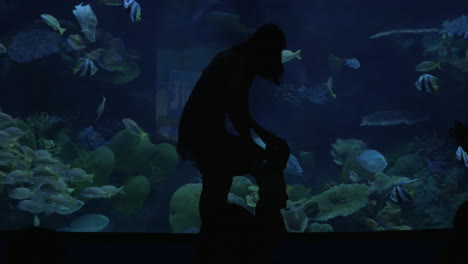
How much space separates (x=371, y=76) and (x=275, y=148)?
8628 mm

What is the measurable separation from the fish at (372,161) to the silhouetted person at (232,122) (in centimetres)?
539

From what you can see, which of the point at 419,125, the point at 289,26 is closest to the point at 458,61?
the point at 419,125

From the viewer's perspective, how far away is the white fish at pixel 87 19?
6.48 meters

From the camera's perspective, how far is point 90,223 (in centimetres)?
597

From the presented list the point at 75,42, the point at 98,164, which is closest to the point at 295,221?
the point at 98,164

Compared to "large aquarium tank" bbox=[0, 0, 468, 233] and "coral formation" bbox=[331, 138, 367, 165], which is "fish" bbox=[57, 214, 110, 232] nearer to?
"large aquarium tank" bbox=[0, 0, 468, 233]

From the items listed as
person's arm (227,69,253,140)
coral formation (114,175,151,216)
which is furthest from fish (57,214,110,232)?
person's arm (227,69,253,140)

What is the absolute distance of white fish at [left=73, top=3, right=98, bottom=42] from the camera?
6.48 meters

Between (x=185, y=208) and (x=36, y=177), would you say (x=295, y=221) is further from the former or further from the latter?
(x=36, y=177)

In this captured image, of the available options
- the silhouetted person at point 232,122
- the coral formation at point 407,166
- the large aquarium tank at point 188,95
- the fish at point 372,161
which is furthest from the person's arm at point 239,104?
the coral formation at point 407,166

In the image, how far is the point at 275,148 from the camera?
1.98m

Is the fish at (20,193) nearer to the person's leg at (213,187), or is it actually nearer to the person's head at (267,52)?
→ the person's leg at (213,187)

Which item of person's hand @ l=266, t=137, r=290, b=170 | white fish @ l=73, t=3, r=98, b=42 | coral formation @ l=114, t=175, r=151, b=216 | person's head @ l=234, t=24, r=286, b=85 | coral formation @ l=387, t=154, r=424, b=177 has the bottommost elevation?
coral formation @ l=114, t=175, r=151, b=216

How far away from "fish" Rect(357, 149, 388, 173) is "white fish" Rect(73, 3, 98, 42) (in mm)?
5808
